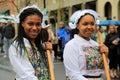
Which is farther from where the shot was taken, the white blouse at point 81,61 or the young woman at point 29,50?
the white blouse at point 81,61

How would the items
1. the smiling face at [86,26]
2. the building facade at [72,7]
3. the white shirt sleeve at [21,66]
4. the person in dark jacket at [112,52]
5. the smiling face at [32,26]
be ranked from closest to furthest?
the white shirt sleeve at [21,66]
the smiling face at [32,26]
the smiling face at [86,26]
the person in dark jacket at [112,52]
the building facade at [72,7]

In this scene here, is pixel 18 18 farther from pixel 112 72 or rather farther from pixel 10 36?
pixel 10 36

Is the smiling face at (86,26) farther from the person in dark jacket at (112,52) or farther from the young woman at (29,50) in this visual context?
the person in dark jacket at (112,52)

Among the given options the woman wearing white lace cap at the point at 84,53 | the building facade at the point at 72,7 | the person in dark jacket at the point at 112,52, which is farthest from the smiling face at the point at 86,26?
the building facade at the point at 72,7

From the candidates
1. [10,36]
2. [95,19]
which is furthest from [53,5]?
Result: [95,19]

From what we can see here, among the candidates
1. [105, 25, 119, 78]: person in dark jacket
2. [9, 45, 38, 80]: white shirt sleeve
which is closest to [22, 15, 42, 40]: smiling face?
[9, 45, 38, 80]: white shirt sleeve

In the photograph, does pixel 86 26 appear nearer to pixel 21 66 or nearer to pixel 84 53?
pixel 84 53

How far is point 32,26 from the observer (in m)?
4.02

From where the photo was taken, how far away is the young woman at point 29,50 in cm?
387

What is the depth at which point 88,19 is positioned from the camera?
4359 mm

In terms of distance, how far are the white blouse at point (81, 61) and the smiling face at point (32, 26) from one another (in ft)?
1.46

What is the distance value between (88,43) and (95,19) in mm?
285

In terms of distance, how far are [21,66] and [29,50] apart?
0.23 m

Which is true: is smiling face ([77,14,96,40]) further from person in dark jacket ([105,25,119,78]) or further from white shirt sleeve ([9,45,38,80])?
person in dark jacket ([105,25,119,78])
